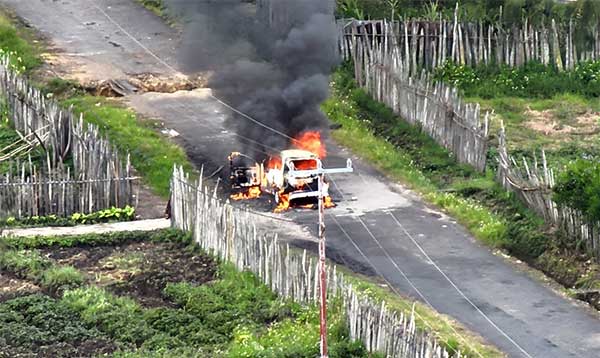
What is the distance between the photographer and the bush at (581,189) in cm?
3072

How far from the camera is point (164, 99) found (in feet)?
146

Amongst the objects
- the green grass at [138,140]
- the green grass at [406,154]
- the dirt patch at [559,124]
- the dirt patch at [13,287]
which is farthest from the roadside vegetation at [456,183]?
the dirt patch at [13,287]

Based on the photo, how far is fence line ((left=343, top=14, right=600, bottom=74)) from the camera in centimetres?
4416

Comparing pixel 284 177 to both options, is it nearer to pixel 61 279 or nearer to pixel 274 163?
pixel 274 163

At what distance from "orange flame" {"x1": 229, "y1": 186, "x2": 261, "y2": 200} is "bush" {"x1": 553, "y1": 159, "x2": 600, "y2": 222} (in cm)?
826

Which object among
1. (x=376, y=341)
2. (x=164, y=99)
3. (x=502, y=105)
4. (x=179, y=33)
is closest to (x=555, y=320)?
(x=376, y=341)

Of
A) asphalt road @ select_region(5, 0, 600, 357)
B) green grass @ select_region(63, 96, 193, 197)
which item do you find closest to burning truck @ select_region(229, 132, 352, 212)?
asphalt road @ select_region(5, 0, 600, 357)

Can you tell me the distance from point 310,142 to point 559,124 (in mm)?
7238

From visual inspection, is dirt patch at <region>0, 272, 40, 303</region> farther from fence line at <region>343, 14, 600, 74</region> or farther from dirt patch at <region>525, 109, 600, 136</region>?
fence line at <region>343, 14, 600, 74</region>

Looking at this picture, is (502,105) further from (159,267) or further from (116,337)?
(116,337)

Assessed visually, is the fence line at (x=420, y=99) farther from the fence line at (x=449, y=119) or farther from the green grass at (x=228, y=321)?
the green grass at (x=228, y=321)

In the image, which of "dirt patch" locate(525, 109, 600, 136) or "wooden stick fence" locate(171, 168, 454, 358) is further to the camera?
"dirt patch" locate(525, 109, 600, 136)

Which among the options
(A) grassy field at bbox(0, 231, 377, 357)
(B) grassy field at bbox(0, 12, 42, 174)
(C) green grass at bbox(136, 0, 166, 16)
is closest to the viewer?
(A) grassy field at bbox(0, 231, 377, 357)

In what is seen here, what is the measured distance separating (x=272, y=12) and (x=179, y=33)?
10.0 m
